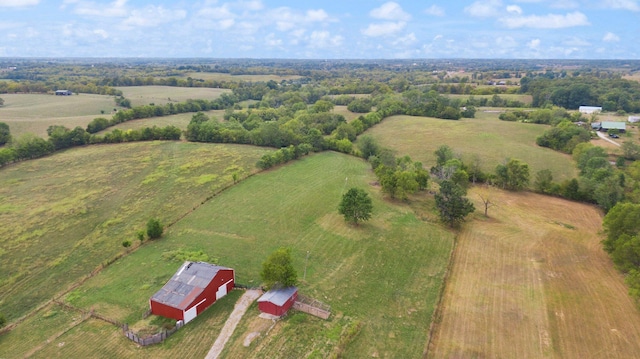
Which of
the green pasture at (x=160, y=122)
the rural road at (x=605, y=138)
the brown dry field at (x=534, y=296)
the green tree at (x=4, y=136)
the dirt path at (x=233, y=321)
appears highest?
the green tree at (x=4, y=136)

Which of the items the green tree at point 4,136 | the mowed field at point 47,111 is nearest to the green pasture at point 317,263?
the green tree at point 4,136

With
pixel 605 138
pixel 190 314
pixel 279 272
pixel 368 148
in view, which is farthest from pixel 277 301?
pixel 605 138

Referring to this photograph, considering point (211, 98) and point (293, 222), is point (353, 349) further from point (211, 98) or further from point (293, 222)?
point (211, 98)

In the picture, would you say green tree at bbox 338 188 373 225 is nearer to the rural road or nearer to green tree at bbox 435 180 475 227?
green tree at bbox 435 180 475 227

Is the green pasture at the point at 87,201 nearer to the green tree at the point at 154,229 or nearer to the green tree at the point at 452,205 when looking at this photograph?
the green tree at the point at 154,229

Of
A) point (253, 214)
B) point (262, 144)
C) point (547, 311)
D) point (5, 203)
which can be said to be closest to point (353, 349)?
point (547, 311)

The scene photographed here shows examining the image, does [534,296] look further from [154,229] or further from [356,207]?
[154,229]
